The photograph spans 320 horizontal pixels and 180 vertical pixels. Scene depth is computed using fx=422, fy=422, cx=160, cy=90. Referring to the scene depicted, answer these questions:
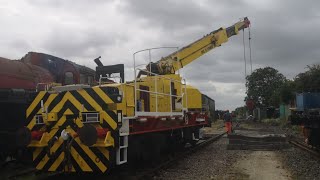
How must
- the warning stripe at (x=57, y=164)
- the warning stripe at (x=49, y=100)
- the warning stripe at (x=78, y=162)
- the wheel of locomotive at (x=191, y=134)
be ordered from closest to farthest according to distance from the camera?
1. the warning stripe at (x=78, y=162)
2. the warning stripe at (x=57, y=164)
3. the warning stripe at (x=49, y=100)
4. the wheel of locomotive at (x=191, y=134)

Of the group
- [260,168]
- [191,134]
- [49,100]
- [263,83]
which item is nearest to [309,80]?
[191,134]

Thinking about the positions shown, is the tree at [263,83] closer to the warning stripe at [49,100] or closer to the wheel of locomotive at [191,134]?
the wheel of locomotive at [191,134]

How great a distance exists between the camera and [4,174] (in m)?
9.81

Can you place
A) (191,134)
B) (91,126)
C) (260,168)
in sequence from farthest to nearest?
(191,134) → (260,168) → (91,126)

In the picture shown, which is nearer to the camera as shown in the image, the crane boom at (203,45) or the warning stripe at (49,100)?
the warning stripe at (49,100)

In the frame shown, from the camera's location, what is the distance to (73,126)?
859 centimetres

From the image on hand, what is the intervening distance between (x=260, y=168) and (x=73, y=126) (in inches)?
220

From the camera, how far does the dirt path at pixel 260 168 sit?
10.3m

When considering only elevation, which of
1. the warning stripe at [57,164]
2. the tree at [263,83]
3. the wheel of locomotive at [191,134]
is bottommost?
the warning stripe at [57,164]

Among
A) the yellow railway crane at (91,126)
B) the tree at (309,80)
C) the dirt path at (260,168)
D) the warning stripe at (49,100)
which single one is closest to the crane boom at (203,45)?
the dirt path at (260,168)

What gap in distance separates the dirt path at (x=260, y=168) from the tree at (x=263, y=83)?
67.0 metres

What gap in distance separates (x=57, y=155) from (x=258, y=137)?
10299mm

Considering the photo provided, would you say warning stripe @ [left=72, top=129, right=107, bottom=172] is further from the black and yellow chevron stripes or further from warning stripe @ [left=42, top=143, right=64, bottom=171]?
warning stripe @ [left=42, top=143, right=64, bottom=171]

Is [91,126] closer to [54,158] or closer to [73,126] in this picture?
[73,126]
